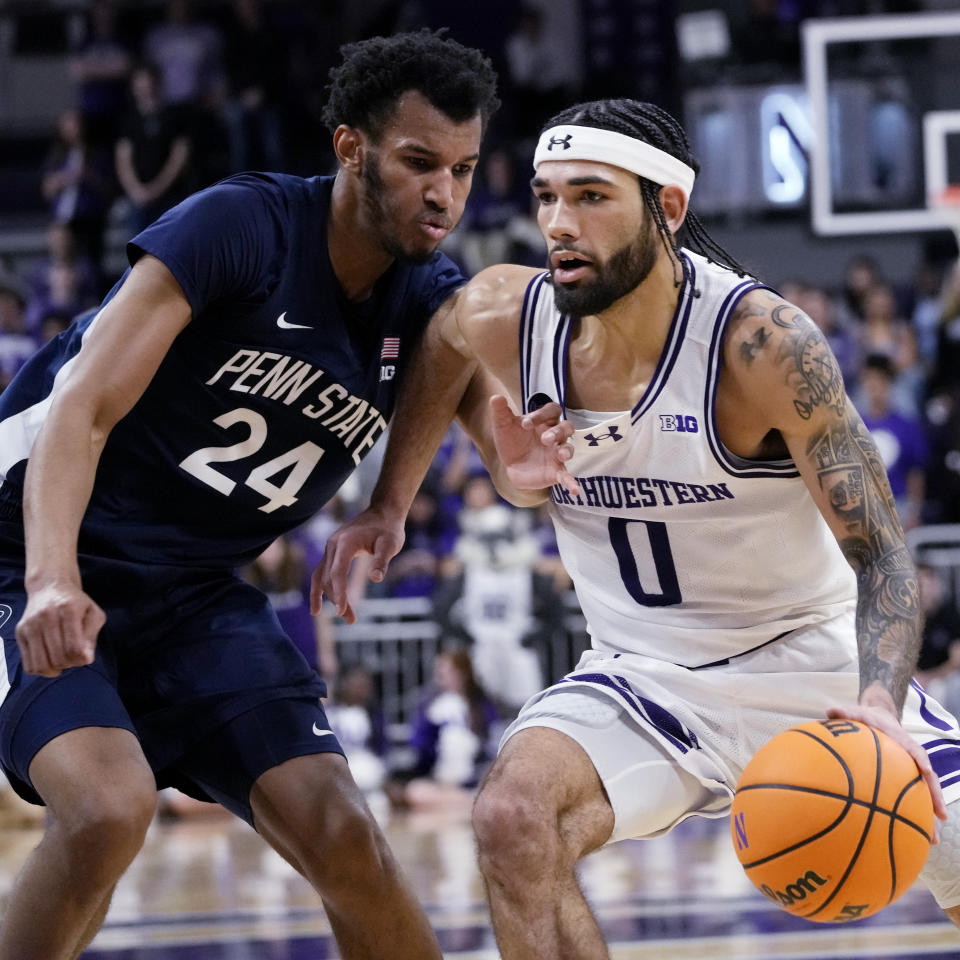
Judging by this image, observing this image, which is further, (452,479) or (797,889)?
(452,479)

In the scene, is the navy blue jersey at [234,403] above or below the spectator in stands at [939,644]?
above

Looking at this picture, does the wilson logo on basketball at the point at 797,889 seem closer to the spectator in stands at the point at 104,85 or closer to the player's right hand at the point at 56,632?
the player's right hand at the point at 56,632

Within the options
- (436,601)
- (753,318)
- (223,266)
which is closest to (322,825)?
(223,266)

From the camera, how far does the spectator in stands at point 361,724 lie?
9.64m

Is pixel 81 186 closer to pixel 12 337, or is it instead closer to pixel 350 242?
pixel 12 337

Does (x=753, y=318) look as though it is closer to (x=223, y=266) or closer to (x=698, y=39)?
(x=223, y=266)

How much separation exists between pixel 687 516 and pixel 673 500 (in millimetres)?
62

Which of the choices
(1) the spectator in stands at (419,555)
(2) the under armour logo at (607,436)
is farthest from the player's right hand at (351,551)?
(1) the spectator in stands at (419,555)

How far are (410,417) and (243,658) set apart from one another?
2.86ft

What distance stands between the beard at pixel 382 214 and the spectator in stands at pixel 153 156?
944 centimetres

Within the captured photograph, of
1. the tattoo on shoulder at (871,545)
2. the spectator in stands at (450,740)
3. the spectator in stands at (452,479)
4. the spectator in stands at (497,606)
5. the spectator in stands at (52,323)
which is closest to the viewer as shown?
the tattoo on shoulder at (871,545)

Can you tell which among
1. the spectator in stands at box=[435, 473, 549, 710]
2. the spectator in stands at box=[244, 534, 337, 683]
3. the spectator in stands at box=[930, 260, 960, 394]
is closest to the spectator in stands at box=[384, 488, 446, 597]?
the spectator in stands at box=[435, 473, 549, 710]

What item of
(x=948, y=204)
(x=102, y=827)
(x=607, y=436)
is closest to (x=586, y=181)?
(x=607, y=436)

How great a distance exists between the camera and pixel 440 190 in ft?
12.7
